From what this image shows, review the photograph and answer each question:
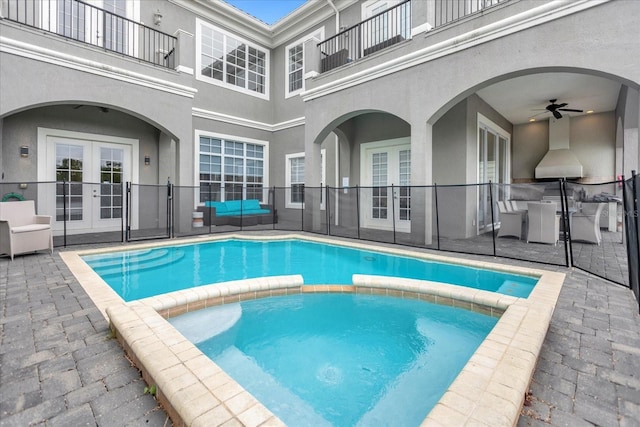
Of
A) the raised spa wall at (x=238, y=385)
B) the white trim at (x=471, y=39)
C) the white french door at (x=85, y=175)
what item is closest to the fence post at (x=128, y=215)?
the white french door at (x=85, y=175)

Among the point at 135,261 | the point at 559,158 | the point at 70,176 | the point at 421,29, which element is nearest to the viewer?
the point at 135,261

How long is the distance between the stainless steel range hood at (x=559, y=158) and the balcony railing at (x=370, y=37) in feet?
19.2

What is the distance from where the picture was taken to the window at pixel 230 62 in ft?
34.7

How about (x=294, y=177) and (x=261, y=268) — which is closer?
(x=261, y=268)

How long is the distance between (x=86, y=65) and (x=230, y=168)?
16.5 feet

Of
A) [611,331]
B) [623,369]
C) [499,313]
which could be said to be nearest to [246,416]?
[623,369]

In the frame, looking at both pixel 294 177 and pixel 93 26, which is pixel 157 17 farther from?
pixel 294 177

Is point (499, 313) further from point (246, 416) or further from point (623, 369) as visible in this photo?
point (246, 416)

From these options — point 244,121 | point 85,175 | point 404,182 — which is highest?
point 244,121

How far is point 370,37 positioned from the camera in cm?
962

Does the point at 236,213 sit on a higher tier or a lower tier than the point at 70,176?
lower

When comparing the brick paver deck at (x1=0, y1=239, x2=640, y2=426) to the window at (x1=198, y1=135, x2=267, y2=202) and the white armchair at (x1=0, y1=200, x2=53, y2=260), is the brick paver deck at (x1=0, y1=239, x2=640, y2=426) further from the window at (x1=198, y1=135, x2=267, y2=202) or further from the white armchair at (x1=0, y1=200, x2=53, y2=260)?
the window at (x1=198, y1=135, x2=267, y2=202)

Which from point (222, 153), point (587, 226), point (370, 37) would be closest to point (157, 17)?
point (222, 153)

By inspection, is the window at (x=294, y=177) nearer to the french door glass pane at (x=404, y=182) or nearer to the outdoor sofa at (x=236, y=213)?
the outdoor sofa at (x=236, y=213)
